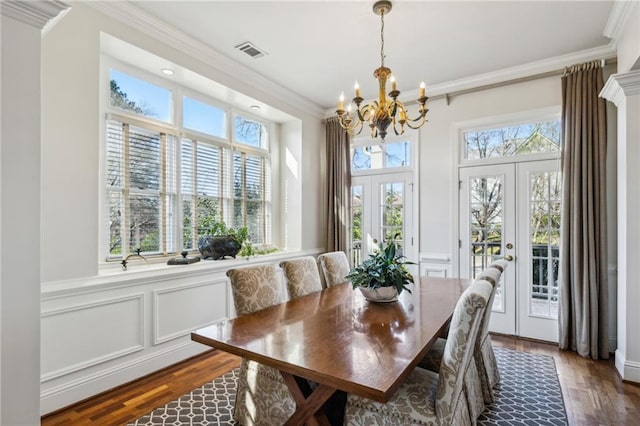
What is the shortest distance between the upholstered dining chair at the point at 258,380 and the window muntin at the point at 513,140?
313 centimetres

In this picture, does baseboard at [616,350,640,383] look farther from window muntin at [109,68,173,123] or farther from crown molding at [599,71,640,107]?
window muntin at [109,68,173,123]

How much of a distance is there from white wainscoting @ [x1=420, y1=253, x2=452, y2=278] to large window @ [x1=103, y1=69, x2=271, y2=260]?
231cm

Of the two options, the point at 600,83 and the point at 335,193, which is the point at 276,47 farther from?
the point at 600,83

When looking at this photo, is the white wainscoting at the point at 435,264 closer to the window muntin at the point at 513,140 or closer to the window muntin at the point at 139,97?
the window muntin at the point at 513,140

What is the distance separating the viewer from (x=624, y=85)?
2.76m

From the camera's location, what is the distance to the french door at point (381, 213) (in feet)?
15.0

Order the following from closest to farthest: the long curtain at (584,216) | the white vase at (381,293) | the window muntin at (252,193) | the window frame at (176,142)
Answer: the white vase at (381,293), the window frame at (176,142), the long curtain at (584,216), the window muntin at (252,193)

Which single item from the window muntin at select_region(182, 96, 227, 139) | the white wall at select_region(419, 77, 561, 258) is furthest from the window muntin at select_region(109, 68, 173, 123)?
the white wall at select_region(419, 77, 561, 258)

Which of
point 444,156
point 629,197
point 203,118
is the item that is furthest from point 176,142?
point 629,197

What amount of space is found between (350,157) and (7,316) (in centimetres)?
419

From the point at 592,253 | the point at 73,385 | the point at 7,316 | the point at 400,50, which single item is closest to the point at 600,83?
the point at 592,253

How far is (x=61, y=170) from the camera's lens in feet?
7.87

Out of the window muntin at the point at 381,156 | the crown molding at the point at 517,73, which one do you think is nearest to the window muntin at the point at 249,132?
the window muntin at the point at 381,156

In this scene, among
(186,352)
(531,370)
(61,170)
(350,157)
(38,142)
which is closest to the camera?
(38,142)
